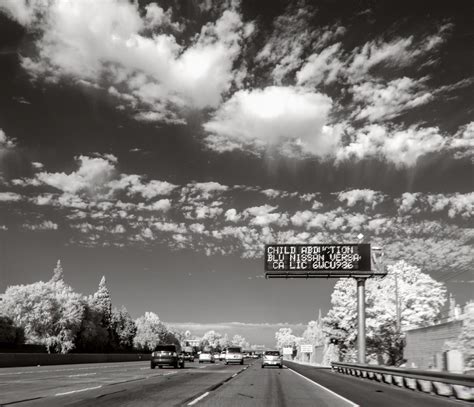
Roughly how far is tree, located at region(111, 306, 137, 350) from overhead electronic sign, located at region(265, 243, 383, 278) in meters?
105

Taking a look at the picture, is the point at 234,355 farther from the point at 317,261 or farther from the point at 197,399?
the point at 197,399

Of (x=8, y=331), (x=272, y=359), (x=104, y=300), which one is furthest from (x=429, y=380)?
(x=104, y=300)

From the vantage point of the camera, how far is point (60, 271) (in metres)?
155

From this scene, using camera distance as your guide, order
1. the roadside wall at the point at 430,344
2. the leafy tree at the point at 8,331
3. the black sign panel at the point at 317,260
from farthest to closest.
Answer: the leafy tree at the point at 8,331 < the black sign panel at the point at 317,260 < the roadside wall at the point at 430,344

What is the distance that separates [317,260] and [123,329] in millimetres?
119788

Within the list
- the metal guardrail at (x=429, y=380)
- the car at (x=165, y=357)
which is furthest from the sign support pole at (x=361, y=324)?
the car at (x=165, y=357)

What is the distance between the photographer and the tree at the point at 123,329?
144 m

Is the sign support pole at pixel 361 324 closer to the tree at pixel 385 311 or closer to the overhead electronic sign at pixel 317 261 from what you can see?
the overhead electronic sign at pixel 317 261

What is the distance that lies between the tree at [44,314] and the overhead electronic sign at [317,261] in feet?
187

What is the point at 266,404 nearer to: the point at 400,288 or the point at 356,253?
the point at 356,253

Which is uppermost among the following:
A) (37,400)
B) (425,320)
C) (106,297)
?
(106,297)

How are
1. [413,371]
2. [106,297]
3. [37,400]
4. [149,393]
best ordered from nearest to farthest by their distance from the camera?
[37,400] → [149,393] → [413,371] → [106,297]

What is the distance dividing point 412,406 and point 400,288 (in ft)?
189

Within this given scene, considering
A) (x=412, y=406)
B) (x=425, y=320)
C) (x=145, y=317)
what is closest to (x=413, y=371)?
(x=412, y=406)
